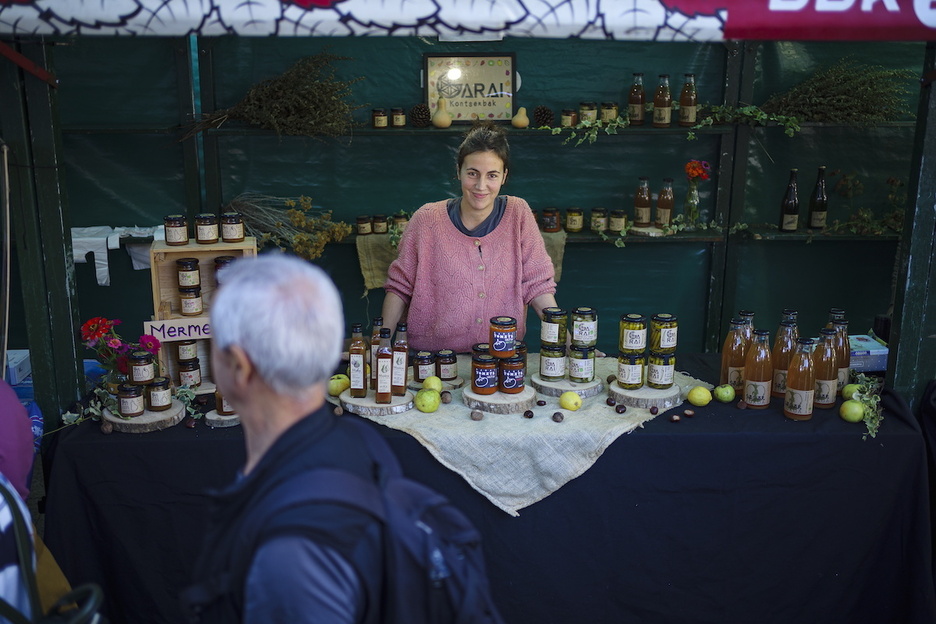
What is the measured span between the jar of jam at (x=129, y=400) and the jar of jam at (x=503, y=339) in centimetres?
110

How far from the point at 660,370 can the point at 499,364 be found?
52 cm

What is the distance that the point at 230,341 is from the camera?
1237 millimetres

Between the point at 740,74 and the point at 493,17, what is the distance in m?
2.84

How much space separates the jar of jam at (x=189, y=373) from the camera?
2.94 metres

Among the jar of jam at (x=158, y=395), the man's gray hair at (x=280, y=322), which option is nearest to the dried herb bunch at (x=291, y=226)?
the jar of jam at (x=158, y=395)

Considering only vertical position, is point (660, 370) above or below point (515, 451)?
above

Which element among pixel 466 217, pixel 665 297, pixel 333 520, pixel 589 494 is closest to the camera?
pixel 333 520

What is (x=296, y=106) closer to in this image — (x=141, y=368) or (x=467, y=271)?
(x=467, y=271)

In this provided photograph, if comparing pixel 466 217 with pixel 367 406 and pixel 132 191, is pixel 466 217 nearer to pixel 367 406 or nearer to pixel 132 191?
pixel 367 406

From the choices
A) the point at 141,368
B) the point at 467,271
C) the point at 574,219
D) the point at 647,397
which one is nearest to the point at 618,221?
the point at 574,219

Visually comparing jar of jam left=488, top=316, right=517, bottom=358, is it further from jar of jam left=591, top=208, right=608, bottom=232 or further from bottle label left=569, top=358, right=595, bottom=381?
jar of jam left=591, top=208, right=608, bottom=232

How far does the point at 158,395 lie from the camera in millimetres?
2732

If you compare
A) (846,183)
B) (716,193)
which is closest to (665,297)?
(716,193)

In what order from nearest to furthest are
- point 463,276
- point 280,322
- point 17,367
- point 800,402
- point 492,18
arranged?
1. point 280,322
2. point 492,18
3. point 800,402
4. point 463,276
5. point 17,367
